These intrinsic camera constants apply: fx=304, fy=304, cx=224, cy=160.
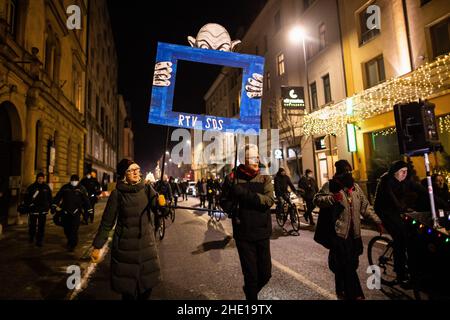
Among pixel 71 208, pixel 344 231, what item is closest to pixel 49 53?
pixel 71 208

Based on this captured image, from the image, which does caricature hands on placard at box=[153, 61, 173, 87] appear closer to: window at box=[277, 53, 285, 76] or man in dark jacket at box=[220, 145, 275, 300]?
man in dark jacket at box=[220, 145, 275, 300]

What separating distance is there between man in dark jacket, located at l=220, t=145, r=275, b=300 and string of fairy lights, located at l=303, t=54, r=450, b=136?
11.2 m

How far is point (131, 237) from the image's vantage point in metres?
3.38

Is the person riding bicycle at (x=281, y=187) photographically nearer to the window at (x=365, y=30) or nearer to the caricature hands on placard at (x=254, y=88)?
the caricature hands on placard at (x=254, y=88)

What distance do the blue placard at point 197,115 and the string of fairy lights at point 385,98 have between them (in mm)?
8848

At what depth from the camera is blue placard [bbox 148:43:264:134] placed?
5.87 meters

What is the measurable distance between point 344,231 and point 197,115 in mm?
3533

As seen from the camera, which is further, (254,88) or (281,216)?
(281,216)

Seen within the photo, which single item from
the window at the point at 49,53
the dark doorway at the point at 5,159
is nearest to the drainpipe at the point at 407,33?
the dark doorway at the point at 5,159

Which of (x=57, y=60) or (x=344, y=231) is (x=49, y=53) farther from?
(x=344, y=231)

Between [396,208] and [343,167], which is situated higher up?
[343,167]

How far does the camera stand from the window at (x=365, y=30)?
16297mm

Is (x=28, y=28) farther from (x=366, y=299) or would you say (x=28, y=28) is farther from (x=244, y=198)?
(x=366, y=299)
